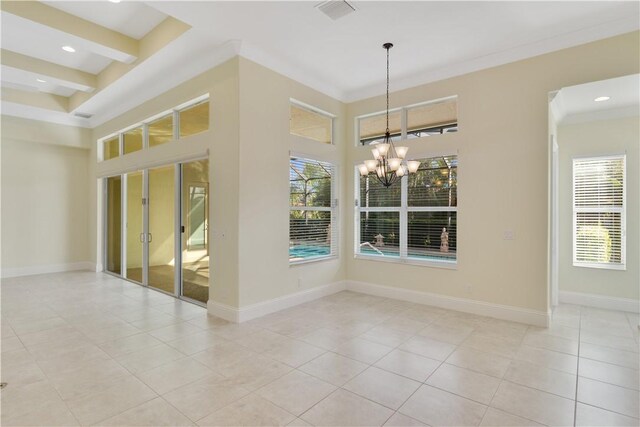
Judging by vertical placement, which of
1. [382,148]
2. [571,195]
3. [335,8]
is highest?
[335,8]

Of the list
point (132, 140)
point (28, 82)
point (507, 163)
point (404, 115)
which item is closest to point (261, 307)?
point (404, 115)

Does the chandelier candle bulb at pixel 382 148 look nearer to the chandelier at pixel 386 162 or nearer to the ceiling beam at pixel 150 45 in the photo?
the chandelier at pixel 386 162

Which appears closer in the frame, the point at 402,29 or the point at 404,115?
the point at 402,29

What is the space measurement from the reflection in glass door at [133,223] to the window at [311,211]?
3387 millimetres

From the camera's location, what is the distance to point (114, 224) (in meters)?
7.06

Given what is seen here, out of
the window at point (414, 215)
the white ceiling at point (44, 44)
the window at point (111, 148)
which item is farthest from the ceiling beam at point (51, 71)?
the window at point (414, 215)

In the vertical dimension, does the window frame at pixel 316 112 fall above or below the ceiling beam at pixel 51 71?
below

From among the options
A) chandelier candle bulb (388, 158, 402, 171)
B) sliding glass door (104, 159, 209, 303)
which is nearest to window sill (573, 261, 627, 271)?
chandelier candle bulb (388, 158, 402, 171)

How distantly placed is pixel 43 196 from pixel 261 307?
20.1ft

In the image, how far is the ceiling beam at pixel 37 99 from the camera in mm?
6148

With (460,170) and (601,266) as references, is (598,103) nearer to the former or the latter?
(460,170)

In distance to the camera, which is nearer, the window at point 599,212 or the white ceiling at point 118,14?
the white ceiling at point 118,14

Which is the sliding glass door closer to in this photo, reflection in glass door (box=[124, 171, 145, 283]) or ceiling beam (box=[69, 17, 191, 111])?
reflection in glass door (box=[124, 171, 145, 283])

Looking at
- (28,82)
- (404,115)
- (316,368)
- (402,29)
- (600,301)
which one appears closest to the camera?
(316,368)
